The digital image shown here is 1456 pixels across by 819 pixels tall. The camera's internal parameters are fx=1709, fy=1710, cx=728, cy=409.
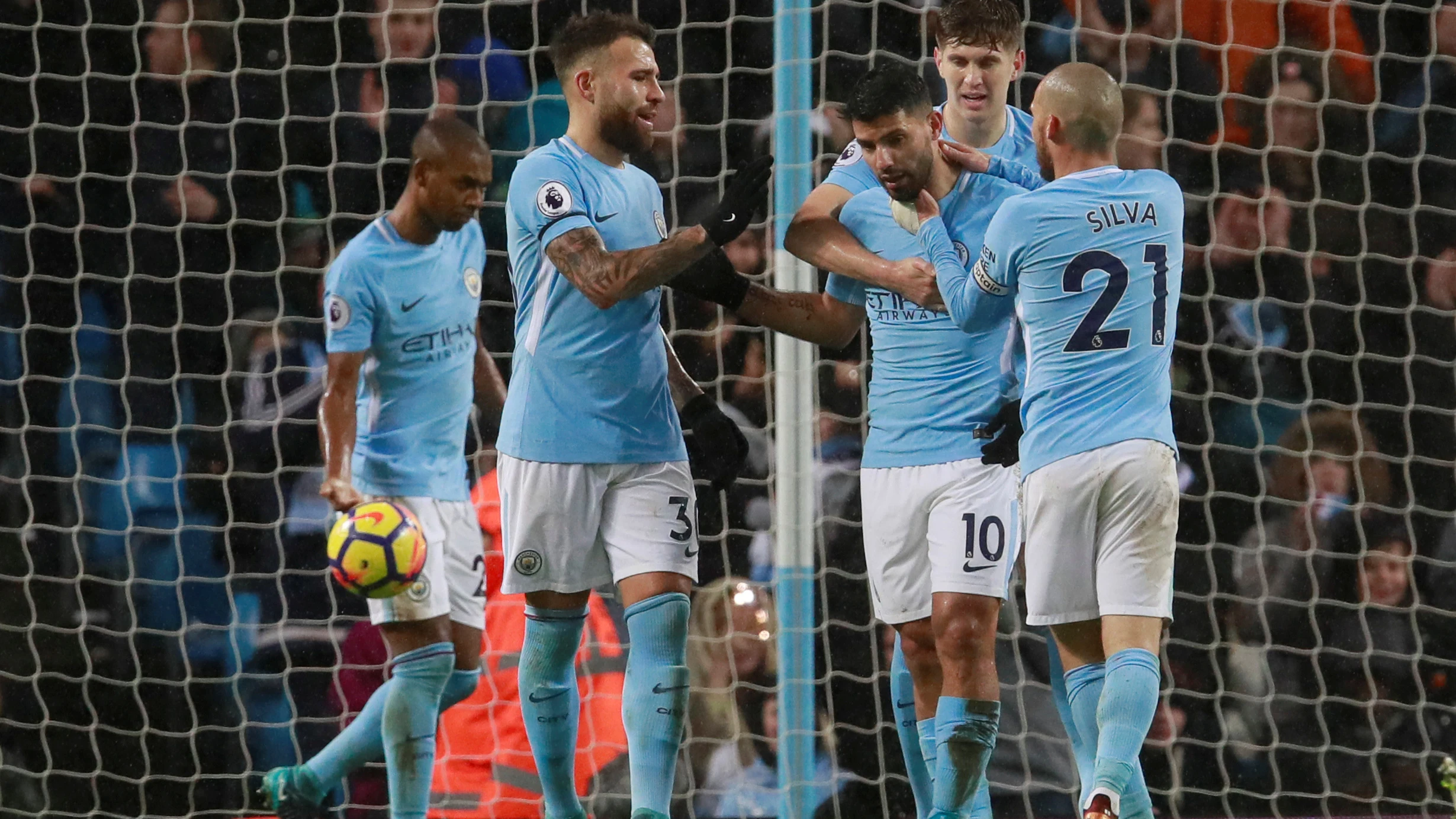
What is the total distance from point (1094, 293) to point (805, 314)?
0.78 m

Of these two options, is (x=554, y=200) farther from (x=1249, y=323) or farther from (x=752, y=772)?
(x=1249, y=323)

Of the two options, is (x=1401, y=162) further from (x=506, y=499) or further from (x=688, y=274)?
(x=506, y=499)

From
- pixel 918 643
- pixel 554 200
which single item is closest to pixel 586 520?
pixel 554 200


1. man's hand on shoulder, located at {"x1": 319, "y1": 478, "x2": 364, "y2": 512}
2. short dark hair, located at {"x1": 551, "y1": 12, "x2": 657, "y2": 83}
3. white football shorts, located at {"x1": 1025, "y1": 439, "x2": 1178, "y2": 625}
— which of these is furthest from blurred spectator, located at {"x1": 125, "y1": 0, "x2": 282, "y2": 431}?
white football shorts, located at {"x1": 1025, "y1": 439, "x2": 1178, "y2": 625}

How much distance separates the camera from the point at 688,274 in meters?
3.84

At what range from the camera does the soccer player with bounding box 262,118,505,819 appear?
4305 mm

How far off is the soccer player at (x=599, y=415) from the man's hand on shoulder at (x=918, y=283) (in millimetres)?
400

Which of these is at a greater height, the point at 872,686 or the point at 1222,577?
the point at 1222,577

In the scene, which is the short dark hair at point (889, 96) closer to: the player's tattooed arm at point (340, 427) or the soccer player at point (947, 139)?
the soccer player at point (947, 139)

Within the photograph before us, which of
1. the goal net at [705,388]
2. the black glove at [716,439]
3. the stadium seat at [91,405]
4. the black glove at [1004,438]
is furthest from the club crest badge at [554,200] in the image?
the stadium seat at [91,405]

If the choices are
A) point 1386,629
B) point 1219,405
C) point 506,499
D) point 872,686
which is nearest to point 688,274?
point 506,499

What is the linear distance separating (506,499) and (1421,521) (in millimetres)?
3222

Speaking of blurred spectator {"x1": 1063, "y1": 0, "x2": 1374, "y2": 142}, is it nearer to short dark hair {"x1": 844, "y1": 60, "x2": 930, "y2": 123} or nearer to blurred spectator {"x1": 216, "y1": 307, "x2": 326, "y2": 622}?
short dark hair {"x1": 844, "y1": 60, "x2": 930, "y2": 123}

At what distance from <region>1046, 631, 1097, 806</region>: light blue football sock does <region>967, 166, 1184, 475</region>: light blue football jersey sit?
532 mm
